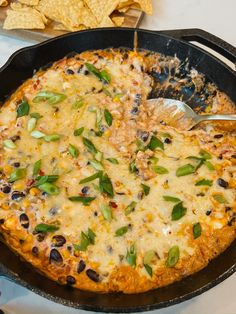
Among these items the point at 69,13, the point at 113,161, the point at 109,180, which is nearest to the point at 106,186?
the point at 109,180

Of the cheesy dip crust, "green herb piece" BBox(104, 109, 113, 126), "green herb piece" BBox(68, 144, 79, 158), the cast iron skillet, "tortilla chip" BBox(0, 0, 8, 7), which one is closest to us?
the cast iron skillet

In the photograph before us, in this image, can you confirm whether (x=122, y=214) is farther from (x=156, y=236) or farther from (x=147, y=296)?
A: (x=147, y=296)

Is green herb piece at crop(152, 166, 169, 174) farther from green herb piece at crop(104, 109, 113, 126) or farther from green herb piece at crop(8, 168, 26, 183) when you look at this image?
green herb piece at crop(8, 168, 26, 183)

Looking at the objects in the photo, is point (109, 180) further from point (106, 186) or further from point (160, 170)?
point (160, 170)

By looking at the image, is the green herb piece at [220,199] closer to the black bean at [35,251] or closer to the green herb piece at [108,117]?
the green herb piece at [108,117]

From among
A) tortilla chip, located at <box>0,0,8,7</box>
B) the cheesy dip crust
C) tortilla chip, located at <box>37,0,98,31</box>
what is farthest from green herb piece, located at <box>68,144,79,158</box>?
tortilla chip, located at <box>0,0,8,7</box>
